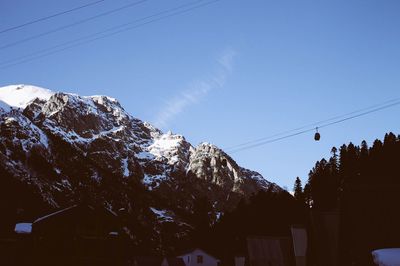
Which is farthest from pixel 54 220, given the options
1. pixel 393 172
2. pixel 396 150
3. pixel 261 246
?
pixel 396 150

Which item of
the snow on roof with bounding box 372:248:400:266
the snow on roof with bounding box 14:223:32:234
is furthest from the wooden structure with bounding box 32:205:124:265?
the snow on roof with bounding box 372:248:400:266

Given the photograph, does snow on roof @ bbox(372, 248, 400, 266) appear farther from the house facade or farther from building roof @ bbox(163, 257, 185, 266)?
building roof @ bbox(163, 257, 185, 266)

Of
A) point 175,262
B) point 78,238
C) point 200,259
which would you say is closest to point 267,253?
point 78,238

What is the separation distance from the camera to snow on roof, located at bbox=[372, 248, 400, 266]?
19.2 metres

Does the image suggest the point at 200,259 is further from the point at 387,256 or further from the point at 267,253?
the point at 387,256

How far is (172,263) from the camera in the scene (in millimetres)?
86062

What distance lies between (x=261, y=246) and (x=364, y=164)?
90658 mm

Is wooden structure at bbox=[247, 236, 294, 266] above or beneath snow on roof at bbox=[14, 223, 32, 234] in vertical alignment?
beneath


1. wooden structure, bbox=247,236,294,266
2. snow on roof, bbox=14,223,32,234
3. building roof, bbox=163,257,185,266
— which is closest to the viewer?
wooden structure, bbox=247,236,294,266

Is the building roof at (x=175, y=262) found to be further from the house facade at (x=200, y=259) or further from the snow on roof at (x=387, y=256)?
the snow on roof at (x=387, y=256)

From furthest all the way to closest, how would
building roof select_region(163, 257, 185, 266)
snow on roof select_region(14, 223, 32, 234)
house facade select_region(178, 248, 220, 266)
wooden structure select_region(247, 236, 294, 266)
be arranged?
1. building roof select_region(163, 257, 185, 266)
2. house facade select_region(178, 248, 220, 266)
3. snow on roof select_region(14, 223, 32, 234)
4. wooden structure select_region(247, 236, 294, 266)

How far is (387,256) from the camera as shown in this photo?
19766 millimetres

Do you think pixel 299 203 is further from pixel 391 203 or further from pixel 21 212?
pixel 391 203

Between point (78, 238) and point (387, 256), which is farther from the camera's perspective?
point (78, 238)
